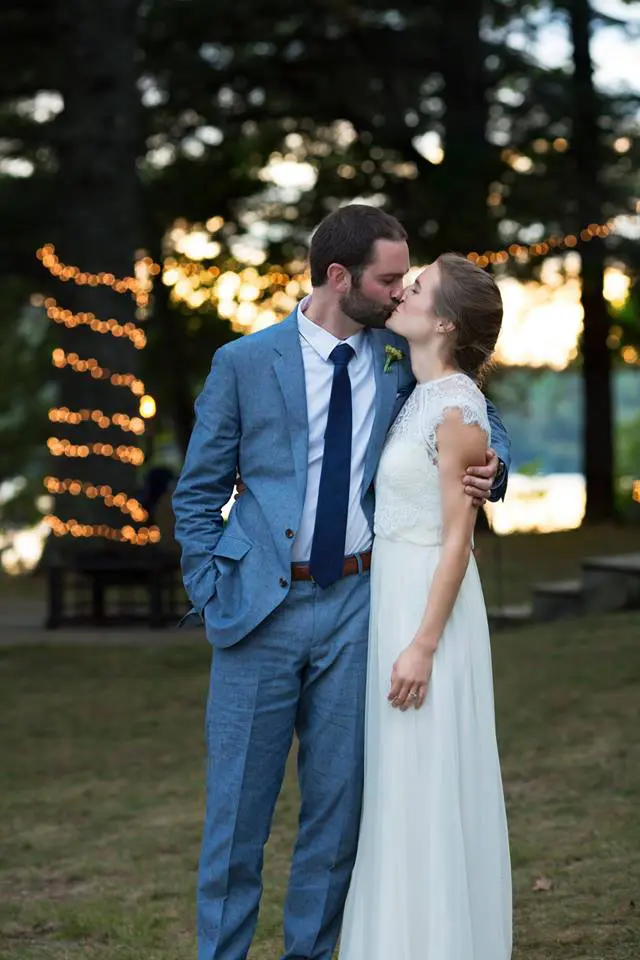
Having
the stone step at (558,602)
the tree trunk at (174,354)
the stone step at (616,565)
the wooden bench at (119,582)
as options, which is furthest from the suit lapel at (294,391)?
the tree trunk at (174,354)

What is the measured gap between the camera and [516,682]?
9.64 meters

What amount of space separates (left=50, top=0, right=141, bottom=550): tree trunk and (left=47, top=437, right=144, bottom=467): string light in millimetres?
46

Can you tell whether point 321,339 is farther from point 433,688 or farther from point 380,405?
point 433,688

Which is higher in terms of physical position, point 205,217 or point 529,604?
point 205,217

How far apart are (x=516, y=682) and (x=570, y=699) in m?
0.62

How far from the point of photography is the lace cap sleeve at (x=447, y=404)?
3.74 meters

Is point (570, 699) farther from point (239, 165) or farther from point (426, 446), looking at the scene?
point (239, 165)

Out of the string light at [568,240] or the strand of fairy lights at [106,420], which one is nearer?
the strand of fairy lights at [106,420]

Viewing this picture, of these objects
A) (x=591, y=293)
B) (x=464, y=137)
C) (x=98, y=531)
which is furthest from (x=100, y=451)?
(x=591, y=293)

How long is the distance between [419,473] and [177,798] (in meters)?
4.16

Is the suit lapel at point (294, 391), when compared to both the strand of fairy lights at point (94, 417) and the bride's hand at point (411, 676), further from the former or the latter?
the strand of fairy lights at point (94, 417)

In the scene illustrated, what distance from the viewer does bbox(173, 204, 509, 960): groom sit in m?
3.78

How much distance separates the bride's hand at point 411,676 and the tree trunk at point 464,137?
1520 centimetres

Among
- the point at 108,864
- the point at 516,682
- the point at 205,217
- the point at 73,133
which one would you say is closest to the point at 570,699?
the point at 516,682
